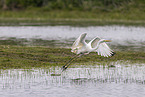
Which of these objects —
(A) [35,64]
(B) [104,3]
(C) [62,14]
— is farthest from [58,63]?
(B) [104,3]

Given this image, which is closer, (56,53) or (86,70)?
(86,70)

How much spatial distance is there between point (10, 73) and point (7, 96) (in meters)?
3.78

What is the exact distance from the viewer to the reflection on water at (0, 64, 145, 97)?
14391 mm

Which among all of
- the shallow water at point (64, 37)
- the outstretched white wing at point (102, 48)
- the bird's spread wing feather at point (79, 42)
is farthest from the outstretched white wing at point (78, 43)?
the shallow water at point (64, 37)

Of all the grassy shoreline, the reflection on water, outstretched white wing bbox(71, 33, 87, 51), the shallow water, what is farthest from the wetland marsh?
the grassy shoreline

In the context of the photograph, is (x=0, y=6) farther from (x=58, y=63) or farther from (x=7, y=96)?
(x=7, y=96)

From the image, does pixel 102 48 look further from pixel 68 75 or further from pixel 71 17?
pixel 71 17

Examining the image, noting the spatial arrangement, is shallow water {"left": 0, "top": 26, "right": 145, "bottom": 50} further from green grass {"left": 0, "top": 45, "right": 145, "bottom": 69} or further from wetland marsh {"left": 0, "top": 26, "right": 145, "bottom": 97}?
wetland marsh {"left": 0, "top": 26, "right": 145, "bottom": 97}

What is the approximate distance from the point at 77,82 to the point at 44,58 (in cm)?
559

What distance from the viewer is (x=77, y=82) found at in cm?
1625

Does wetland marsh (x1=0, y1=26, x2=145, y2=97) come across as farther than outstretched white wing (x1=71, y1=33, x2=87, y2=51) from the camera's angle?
A: No

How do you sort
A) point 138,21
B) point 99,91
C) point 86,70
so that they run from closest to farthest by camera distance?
1. point 99,91
2. point 86,70
3. point 138,21

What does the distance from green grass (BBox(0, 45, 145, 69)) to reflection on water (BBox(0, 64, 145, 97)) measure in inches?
49.2

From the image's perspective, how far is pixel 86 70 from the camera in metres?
18.8
